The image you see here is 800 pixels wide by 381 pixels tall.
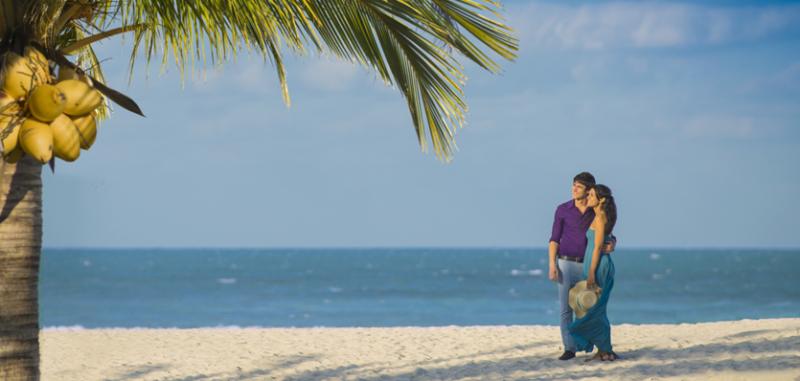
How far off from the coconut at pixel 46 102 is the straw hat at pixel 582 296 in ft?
17.3

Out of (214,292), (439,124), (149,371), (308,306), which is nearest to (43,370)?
(149,371)

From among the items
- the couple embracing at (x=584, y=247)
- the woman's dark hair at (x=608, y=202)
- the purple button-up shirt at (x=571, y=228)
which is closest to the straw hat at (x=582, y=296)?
the couple embracing at (x=584, y=247)

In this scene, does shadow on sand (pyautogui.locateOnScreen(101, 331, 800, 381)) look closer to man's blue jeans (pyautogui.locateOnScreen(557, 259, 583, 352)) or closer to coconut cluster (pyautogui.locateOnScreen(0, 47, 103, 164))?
man's blue jeans (pyautogui.locateOnScreen(557, 259, 583, 352))

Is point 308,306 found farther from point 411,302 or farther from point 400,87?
point 400,87

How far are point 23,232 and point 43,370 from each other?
275 inches

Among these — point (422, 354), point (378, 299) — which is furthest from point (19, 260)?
point (378, 299)

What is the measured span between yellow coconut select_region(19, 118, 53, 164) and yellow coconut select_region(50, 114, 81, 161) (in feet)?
0.07

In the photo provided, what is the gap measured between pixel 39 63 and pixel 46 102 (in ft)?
0.79

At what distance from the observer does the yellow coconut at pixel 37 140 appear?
2727mm

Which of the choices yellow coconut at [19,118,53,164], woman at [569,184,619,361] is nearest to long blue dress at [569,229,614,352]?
woman at [569,184,619,361]

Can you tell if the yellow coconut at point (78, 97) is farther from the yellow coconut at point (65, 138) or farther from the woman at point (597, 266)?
the woman at point (597, 266)

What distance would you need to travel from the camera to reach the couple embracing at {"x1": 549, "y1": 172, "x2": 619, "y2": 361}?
23.5 feet

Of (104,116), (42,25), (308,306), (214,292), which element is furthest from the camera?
(214,292)

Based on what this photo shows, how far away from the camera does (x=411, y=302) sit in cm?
4019
